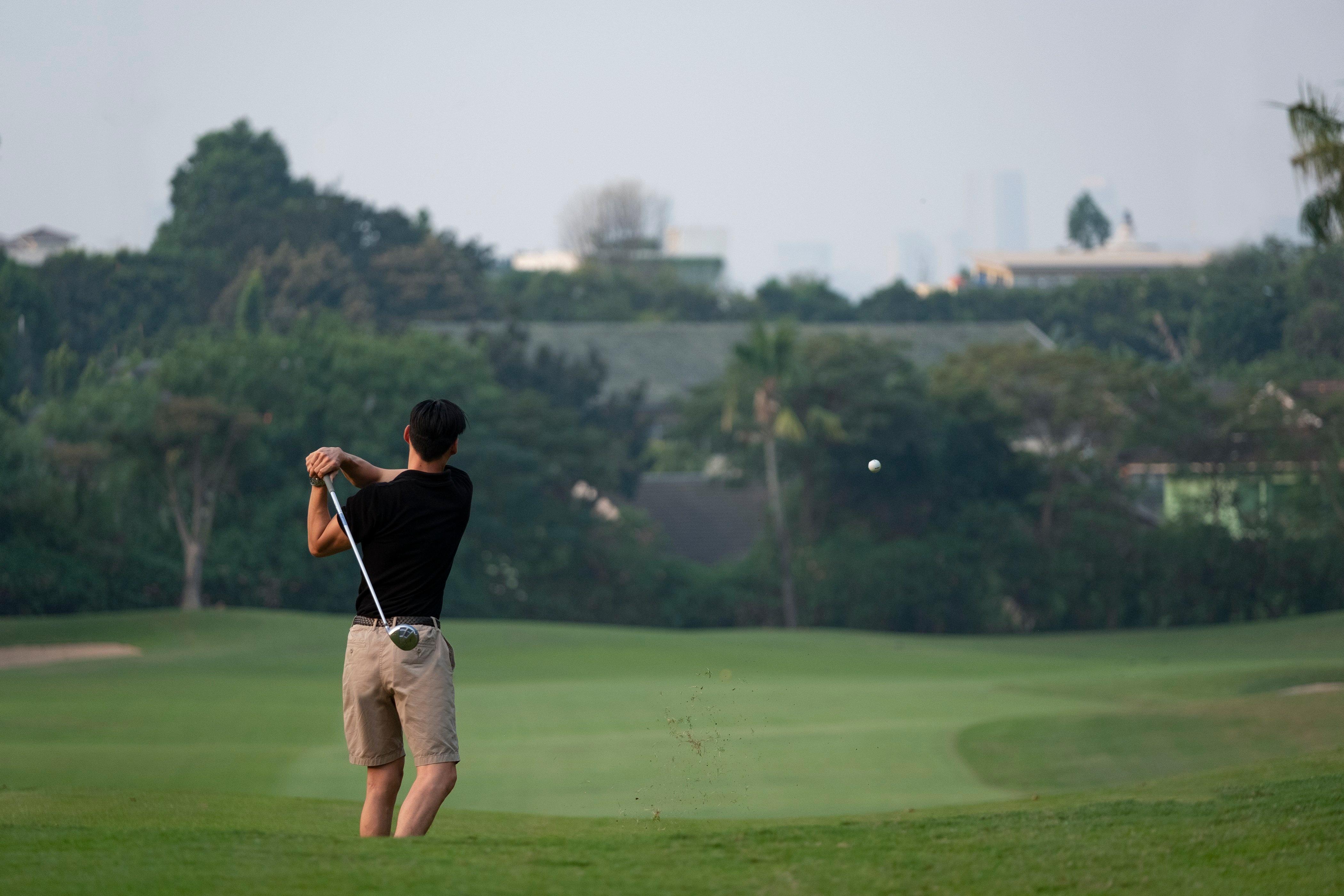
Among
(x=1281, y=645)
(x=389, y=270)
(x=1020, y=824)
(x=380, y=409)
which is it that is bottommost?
(x=1281, y=645)

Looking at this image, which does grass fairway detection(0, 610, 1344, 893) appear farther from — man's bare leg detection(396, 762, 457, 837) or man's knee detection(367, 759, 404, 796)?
man's knee detection(367, 759, 404, 796)

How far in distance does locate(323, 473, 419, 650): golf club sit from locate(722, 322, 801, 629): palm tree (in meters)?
33.3

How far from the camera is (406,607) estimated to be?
5465mm

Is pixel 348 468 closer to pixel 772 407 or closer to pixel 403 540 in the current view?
pixel 403 540

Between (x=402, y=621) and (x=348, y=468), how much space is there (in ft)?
2.02

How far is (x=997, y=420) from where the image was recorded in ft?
136

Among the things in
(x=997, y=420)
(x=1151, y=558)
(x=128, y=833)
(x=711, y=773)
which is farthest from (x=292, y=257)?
(x=128, y=833)

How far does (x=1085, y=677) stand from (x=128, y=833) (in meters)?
20.4

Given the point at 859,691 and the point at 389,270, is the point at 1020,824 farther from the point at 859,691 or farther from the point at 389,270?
the point at 389,270

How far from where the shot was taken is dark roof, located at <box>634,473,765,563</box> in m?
47.8

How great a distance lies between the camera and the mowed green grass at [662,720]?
1123 centimetres

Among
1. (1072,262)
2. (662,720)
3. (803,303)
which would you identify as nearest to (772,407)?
(662,720)

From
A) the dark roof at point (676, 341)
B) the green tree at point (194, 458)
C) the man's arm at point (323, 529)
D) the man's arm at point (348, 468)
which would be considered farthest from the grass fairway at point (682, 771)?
the dark roof at point (676, 341)

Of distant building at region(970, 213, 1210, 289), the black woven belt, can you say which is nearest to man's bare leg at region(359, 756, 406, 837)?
the black woven belt
